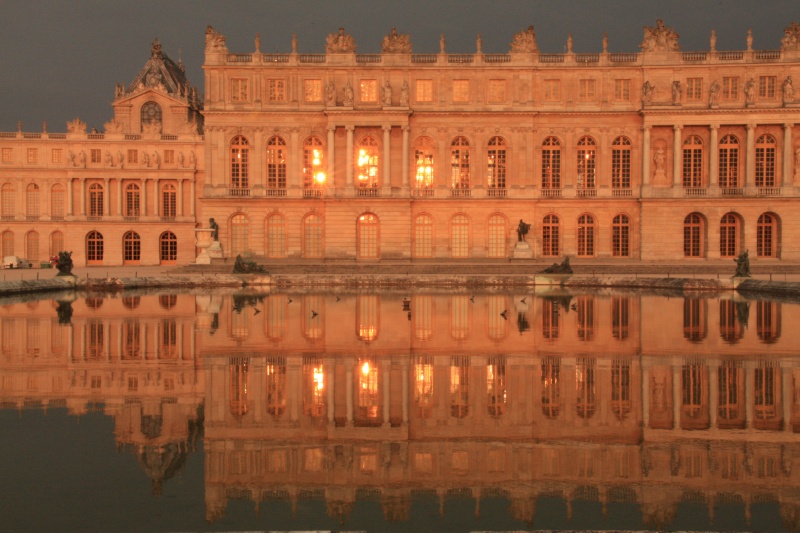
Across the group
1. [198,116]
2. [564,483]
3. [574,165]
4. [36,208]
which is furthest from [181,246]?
[564,483]

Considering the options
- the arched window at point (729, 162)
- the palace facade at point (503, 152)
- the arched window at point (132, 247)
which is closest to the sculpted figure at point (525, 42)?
the palace facade at point (503, 152)

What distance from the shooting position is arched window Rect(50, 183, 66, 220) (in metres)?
62.0

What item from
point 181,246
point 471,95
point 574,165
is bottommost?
point 181,246

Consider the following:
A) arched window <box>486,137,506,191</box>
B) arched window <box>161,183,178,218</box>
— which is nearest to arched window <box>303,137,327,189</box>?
arched window <box>486,137,506,191</box>

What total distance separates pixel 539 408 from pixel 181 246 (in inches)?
2189

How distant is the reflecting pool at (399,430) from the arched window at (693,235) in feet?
117

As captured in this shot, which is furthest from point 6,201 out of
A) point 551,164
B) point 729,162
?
point 729,162

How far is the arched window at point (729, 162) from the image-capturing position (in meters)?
52.2

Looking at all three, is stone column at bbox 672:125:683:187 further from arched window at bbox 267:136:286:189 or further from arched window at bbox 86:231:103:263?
arched window at bbox 86:231:103:263

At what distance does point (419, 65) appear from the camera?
170 feet

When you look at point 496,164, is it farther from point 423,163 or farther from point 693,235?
point 693,235

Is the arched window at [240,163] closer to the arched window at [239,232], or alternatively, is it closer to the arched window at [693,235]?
the arched window at [239,232]

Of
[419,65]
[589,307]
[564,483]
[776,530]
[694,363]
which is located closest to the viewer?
[776,530]

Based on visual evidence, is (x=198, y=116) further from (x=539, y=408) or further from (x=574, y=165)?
(x=539, y=408)
